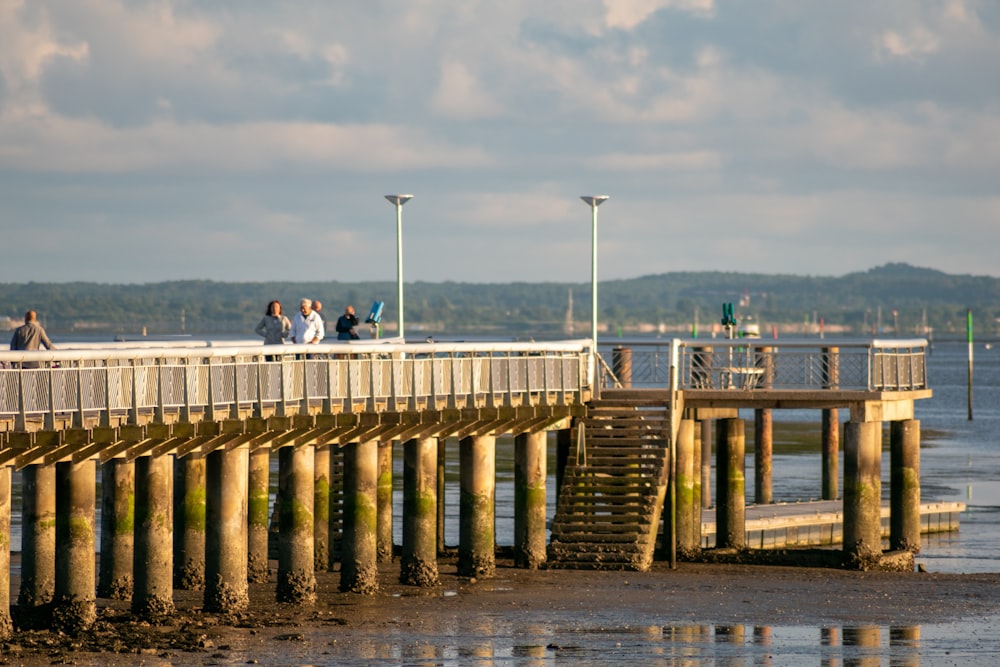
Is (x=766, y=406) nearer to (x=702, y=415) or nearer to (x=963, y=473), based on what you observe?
(x=702, y=415)

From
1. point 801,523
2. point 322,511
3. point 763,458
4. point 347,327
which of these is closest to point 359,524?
point 322,511

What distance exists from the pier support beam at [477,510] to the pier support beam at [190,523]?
5.10 m

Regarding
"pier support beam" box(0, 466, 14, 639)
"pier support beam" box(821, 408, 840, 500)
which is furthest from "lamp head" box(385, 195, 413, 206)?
"pier support beam" box(0, 466, 14, 639)

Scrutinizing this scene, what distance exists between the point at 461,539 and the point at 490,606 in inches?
163

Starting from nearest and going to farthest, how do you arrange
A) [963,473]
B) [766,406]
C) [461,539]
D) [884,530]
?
1. [461,539]
2. [766,406]
3. [884,530]
4. [963,473]

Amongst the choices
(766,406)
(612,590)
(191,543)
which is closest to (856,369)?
(766,406)

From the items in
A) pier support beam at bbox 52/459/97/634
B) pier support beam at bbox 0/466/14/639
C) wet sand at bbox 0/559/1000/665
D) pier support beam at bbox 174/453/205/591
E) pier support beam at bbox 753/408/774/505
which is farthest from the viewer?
pier support beam at bbox 753/408/774/505

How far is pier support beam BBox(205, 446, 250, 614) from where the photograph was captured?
32344 millimetres

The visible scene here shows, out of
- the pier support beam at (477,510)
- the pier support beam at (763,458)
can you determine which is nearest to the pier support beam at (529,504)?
the pier support beam at (477,510)

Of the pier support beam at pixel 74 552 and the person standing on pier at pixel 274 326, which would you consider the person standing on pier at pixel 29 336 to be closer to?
the pier support beam at pixel 74 552

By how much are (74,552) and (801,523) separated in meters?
22.1

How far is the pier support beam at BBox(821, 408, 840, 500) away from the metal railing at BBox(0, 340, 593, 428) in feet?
49.7

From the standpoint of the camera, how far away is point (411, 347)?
122ft

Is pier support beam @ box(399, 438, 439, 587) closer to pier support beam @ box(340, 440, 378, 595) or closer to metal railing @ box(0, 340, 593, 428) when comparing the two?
pier support beam @ box(340, 440, 378, 595)
